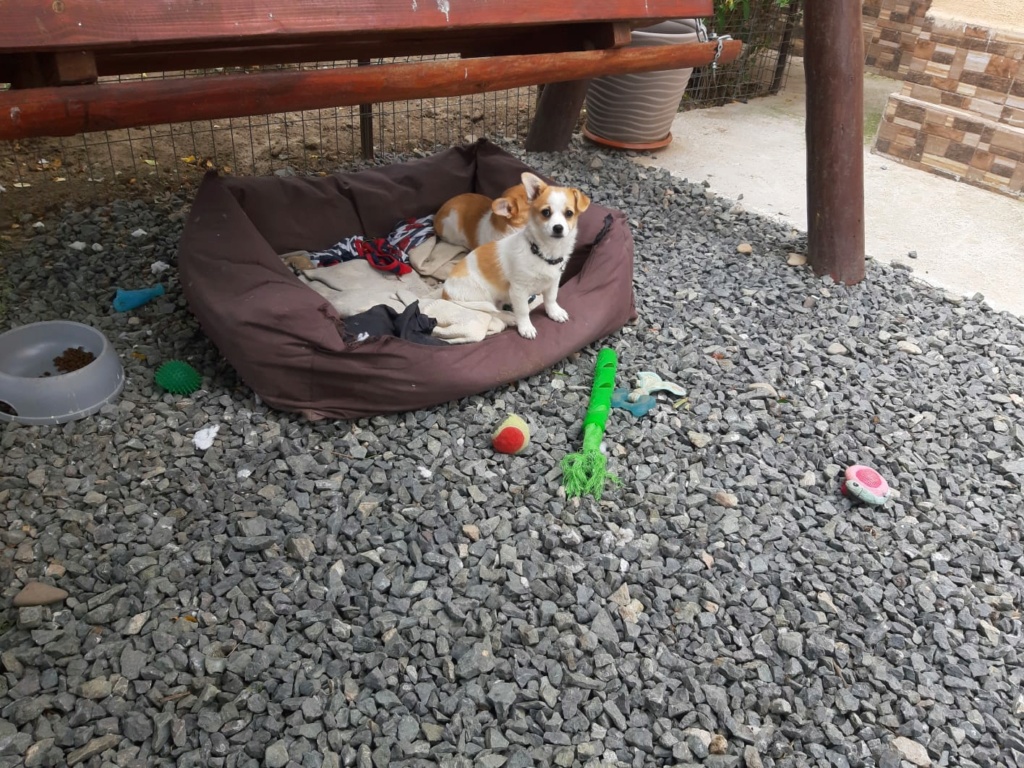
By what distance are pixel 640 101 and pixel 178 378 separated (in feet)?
11.4

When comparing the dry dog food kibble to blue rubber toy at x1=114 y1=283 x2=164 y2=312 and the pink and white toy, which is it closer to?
blue rubber toy at x1=114 y1=283 x2=164 y2=312

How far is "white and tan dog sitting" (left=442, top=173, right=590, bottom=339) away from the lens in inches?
105

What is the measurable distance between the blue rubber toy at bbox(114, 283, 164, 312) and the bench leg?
2649 mm

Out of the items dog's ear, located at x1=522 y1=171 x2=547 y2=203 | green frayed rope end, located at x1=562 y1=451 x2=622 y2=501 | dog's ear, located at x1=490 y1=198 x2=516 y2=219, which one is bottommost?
green frayed rope end, located at x1=562 y1=451 x2=622 y2=501

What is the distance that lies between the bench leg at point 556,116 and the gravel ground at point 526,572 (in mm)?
2142

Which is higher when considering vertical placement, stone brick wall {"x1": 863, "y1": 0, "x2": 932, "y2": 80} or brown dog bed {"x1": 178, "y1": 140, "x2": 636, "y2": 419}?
stone brick wall {"x1": 863, "y1": 0, "x2": 932, "y2": 80}

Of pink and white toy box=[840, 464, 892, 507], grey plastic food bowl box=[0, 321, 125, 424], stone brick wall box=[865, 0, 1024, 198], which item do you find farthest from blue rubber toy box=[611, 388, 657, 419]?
stone brick wall box=[865, 0, 1024, 198]

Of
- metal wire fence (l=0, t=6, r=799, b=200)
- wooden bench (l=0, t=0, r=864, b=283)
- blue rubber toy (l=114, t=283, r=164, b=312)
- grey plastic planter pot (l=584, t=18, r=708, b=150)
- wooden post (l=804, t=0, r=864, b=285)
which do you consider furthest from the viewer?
grey plastic planter pot (l=584, t=18, r=708, b=150)

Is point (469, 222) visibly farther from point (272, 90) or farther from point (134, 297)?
point (134, 297)

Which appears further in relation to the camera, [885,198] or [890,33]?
[890,33]

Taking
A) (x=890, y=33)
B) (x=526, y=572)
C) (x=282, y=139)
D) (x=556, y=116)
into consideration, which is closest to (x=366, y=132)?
(x=282, y=139)

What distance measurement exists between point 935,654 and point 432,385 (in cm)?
163

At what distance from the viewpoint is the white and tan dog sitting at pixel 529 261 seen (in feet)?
8.79

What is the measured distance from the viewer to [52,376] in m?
2.51
